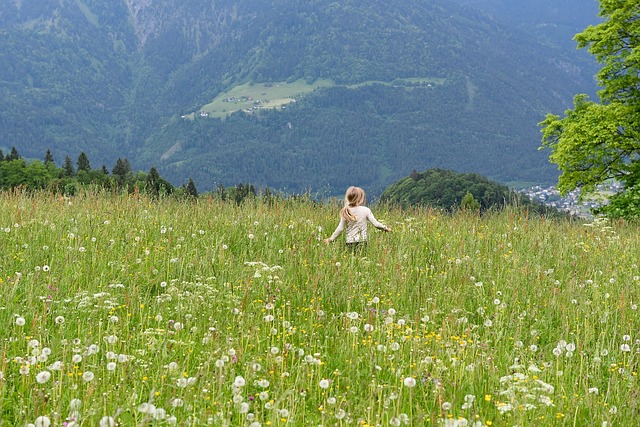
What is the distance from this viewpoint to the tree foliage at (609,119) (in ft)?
81.1

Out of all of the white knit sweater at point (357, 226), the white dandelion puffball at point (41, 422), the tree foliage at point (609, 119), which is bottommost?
the white dandelion puffball at point (41, 422)

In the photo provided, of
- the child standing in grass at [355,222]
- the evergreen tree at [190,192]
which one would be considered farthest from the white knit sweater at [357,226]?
the evergreen tree at [190,192]

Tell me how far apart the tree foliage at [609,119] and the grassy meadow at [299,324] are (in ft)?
53.6

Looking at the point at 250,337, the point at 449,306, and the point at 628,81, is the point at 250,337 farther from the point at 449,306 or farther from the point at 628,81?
the point at 628,81

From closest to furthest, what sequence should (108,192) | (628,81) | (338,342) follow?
(338,342), (108,192), (628,81)

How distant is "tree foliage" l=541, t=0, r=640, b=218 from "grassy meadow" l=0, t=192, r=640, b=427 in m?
16.3

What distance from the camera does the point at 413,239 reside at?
30.9 ft

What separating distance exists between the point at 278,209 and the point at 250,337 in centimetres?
586

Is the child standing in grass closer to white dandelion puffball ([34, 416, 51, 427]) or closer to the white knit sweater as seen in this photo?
the white knit sweater

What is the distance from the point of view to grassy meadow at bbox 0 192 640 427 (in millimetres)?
4035

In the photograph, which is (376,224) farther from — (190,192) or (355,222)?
(190,192)

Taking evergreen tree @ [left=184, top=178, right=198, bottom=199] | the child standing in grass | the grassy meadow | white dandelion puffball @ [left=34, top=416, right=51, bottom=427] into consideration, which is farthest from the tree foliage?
white dandelion puffball @ [left=34, top=416, right=51, bottom=427]

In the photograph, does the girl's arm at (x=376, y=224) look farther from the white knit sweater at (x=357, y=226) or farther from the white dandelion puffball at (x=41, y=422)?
the white dandelion puffball at (x=41, y=422)

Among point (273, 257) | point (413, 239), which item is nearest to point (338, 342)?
point (273, 257)
